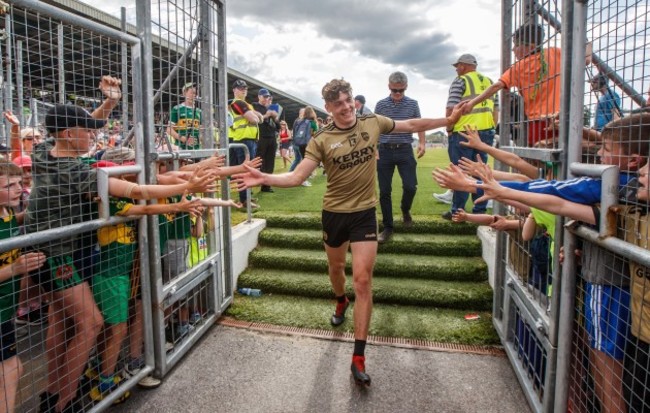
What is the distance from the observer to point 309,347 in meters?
3.67

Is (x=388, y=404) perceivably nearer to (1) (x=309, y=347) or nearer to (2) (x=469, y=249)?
(1) (x=309, y=347)

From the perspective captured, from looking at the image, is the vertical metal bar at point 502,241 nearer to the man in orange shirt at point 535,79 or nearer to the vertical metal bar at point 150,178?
the man in orange shirt at point 535,79

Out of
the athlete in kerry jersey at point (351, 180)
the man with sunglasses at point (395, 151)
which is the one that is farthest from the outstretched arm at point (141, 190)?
the man with sunglasses at point (395, 151)

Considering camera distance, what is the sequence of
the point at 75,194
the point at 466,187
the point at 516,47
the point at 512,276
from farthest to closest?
the point at 512,276 < the point at 516,47 < the point at 75,194 < the point at 466,187

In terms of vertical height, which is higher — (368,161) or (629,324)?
(368,161)

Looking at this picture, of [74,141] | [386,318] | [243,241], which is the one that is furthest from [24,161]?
[386,318]

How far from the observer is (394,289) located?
14.6 ft

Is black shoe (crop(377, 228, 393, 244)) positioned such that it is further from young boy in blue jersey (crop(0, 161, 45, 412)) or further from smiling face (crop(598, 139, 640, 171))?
young boy in blue jersey (crop(0, 161, 45, 412))

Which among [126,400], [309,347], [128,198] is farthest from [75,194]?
[309,347]

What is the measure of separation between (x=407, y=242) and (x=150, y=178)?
314 centimetres

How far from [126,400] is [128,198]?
1.39m

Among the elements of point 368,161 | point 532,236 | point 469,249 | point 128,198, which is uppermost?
point 368,161

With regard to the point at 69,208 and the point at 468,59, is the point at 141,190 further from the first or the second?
the point at 468,59

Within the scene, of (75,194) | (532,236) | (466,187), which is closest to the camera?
(466,187)
